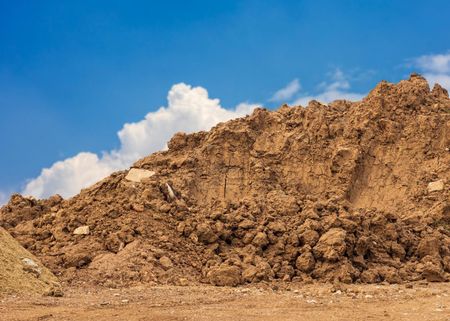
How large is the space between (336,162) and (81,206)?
11541 mm

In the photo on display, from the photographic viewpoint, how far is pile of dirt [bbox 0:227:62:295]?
15.4 metres

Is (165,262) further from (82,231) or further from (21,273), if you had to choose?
(21,273)

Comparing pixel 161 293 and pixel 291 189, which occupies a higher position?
pixel 291 189

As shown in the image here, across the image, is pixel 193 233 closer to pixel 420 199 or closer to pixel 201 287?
pixel 201 287

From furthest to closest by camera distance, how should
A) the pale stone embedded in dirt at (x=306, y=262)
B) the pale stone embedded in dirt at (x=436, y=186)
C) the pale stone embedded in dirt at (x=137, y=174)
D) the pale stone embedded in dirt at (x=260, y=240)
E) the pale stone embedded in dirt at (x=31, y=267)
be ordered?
the pale stone embedded in dirt at (x=436, y=186), the pale stone embedded in dirt at (x=137, y=174), the pale stone embedded in dirt at (x=260, y=240), the pale stone embedded in dirt at (x=306, y=262), the pale stone embedded in dirt at (x=31, y=267)

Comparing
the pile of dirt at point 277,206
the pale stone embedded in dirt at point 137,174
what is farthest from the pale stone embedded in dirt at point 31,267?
the pale stone embedded in dirt at point 137,174

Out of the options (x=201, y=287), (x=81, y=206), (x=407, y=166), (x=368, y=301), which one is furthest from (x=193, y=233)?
(x=407, y=166)

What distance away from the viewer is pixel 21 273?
16.2 m

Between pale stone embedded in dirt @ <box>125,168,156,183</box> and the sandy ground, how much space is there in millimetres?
7130

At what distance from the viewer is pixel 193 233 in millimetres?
18922

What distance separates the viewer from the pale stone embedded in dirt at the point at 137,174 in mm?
22688

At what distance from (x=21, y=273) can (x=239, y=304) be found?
615 centimetres

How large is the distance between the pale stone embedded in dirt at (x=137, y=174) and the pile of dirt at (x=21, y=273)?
546 centimetres

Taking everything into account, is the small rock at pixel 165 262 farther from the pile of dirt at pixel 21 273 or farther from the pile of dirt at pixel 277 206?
the pile of dirt at pixel 21 273
